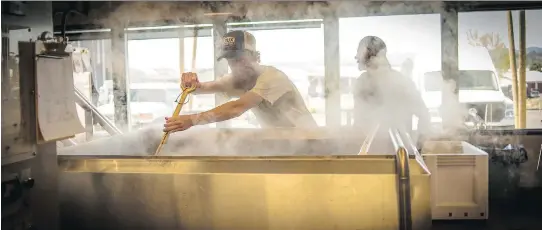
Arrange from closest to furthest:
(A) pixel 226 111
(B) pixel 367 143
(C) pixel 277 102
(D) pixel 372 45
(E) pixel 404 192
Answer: (E) pixel 404 192 < (B) pixel 367 143 < (A) pixel 226 111 < (C) pixel 277 102 < (D) pixel 372 45

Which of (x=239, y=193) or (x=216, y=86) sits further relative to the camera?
(x=216, y=86)

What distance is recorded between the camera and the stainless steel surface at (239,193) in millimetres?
1166

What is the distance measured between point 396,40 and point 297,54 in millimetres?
737

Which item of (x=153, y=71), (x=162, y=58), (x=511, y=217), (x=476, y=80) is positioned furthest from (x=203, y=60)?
(x=476, y=80)

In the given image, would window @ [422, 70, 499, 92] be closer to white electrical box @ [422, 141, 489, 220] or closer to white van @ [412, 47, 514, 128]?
white van @ [412, 47, 514, 128]

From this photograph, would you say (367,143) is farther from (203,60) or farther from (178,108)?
(203,60)

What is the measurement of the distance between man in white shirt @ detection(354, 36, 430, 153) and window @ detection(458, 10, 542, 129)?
1.06 meters

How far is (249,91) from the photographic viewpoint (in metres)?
1.93

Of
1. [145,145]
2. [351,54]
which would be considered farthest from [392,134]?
[351,54]

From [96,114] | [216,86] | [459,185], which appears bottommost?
[459,185]

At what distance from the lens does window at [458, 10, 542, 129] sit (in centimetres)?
341

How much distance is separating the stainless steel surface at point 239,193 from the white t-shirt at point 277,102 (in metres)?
0.77

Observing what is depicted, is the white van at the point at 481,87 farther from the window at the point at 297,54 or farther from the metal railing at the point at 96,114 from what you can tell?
the metal railing at the point at 96,114

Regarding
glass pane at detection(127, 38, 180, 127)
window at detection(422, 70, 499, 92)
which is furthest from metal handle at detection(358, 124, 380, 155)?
window at detection(422, 70, 499, 92)
